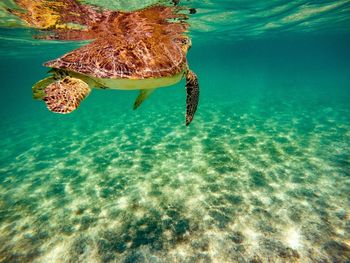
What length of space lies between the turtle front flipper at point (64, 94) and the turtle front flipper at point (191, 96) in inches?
104

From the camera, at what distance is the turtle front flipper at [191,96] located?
598 centimetres

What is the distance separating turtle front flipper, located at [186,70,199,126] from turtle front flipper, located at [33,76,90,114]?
263cm

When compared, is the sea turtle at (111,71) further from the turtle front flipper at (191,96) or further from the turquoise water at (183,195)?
the turquoise water at (183,195)

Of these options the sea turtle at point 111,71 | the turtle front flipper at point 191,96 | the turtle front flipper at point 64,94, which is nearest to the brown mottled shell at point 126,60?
the sea turtle at point 111,71

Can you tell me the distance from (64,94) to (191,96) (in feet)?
10.7

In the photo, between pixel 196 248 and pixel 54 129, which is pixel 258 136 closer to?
pixel 196 248

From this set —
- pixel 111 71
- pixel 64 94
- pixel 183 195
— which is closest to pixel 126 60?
pixel 111 71

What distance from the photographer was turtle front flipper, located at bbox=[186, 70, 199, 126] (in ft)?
19.6

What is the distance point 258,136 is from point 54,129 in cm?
1603

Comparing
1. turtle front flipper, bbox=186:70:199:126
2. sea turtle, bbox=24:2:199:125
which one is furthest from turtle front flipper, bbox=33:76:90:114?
turtle front flipper, bbox=186:70:199:126

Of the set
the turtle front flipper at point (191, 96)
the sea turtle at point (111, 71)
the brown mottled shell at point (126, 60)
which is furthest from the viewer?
the turtle front flipper at point (191, 96)

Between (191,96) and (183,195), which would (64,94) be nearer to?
(191,96)

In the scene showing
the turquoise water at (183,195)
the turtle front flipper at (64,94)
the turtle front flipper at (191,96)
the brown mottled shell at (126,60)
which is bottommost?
the turquoise water at (183,195)

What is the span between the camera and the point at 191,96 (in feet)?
20.2
